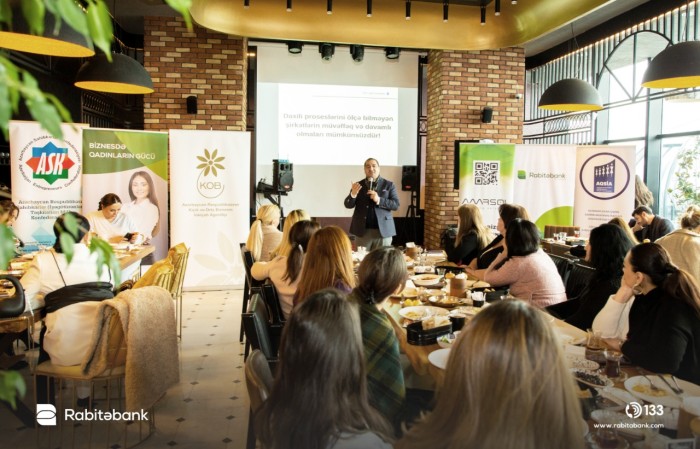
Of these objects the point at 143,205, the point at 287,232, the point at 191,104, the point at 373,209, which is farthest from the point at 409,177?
the point at 287,232

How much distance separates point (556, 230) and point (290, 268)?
5234mm

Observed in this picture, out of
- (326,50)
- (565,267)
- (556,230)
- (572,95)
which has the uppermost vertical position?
(326,50)

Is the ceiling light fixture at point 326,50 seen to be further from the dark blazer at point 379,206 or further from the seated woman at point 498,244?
the seated woman at point 498,244

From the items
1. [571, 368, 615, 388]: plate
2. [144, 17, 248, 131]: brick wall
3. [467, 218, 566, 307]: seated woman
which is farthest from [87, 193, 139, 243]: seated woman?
[571, 368, 615, 388]: plate

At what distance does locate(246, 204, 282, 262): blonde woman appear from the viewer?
495 cm

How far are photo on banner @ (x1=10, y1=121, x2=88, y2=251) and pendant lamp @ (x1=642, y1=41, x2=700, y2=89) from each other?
19.1ft

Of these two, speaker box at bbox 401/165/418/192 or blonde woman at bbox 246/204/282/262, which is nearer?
blonde woman at bbox 246/204/282/262

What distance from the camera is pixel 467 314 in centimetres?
288

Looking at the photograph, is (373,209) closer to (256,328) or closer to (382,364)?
(256,328)

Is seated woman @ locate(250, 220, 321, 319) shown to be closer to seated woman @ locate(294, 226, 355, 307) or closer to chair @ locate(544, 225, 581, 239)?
seated woman @ locate(294, 226, 355, 307)

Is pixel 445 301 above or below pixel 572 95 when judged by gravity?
below

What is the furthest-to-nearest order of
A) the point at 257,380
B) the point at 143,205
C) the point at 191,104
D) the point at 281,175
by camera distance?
the point at 281,175, the point at 191,104, the point at 143,205, the point at 257,380

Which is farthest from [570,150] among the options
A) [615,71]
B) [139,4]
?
[139,4]

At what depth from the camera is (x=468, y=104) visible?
819cm
